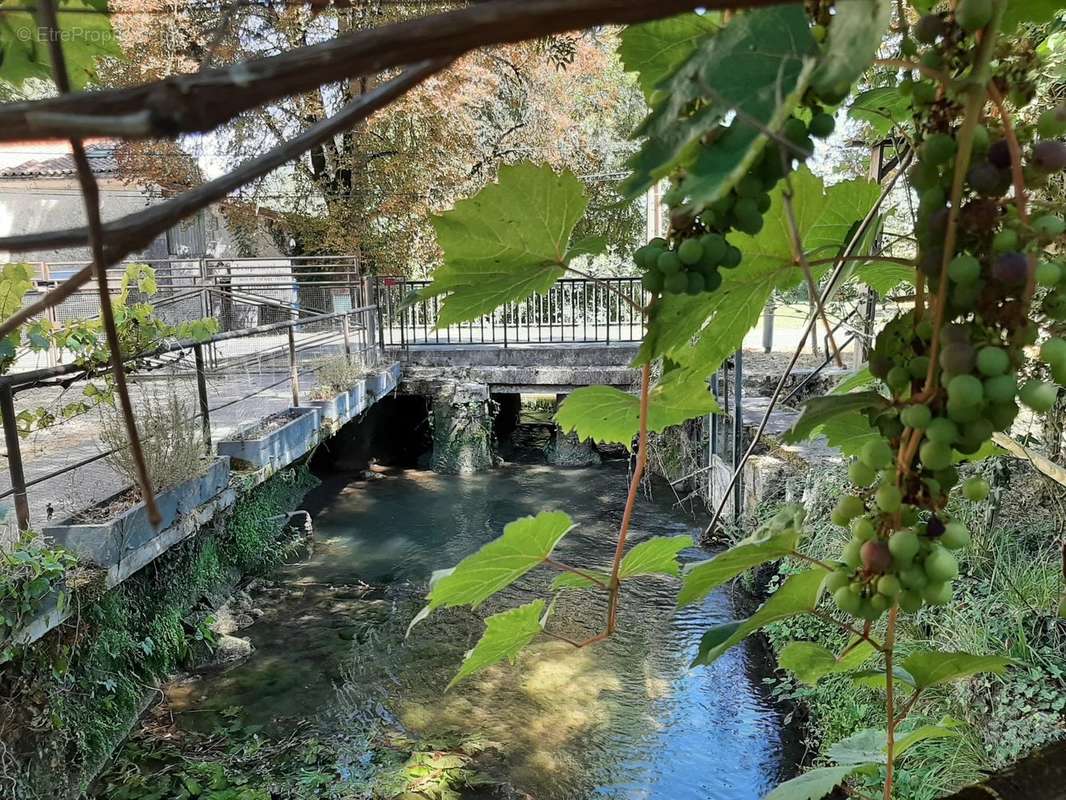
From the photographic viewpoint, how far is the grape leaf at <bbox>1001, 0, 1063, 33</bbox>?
1.75 feet

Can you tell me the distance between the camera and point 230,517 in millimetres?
6133

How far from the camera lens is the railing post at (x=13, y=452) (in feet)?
11.9

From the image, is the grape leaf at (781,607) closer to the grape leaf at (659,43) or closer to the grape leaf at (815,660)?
the grape leaf at (815,660)

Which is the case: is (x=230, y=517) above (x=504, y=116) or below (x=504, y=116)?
below

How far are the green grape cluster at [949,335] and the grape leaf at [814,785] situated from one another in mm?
281

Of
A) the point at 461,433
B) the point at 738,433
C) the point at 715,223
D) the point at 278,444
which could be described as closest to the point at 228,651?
the point at 278,444

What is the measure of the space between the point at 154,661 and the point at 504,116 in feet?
38.8

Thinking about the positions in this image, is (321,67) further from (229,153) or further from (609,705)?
(229,153)

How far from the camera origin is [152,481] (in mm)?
3844

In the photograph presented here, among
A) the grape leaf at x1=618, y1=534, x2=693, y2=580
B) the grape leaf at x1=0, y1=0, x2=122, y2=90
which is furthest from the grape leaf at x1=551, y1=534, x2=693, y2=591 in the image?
the grape leaf at x1=0, y1=0, x2=122, y2=90

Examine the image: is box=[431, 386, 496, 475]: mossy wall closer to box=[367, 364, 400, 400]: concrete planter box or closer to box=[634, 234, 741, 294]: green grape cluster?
box=[367, 364, 400, 400]: concrete planter box

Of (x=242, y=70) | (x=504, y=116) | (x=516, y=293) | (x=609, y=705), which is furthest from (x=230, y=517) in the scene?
(x=504, y=116)

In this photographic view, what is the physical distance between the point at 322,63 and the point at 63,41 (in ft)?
2.26

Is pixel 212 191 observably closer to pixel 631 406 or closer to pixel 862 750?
pixel 631 406
